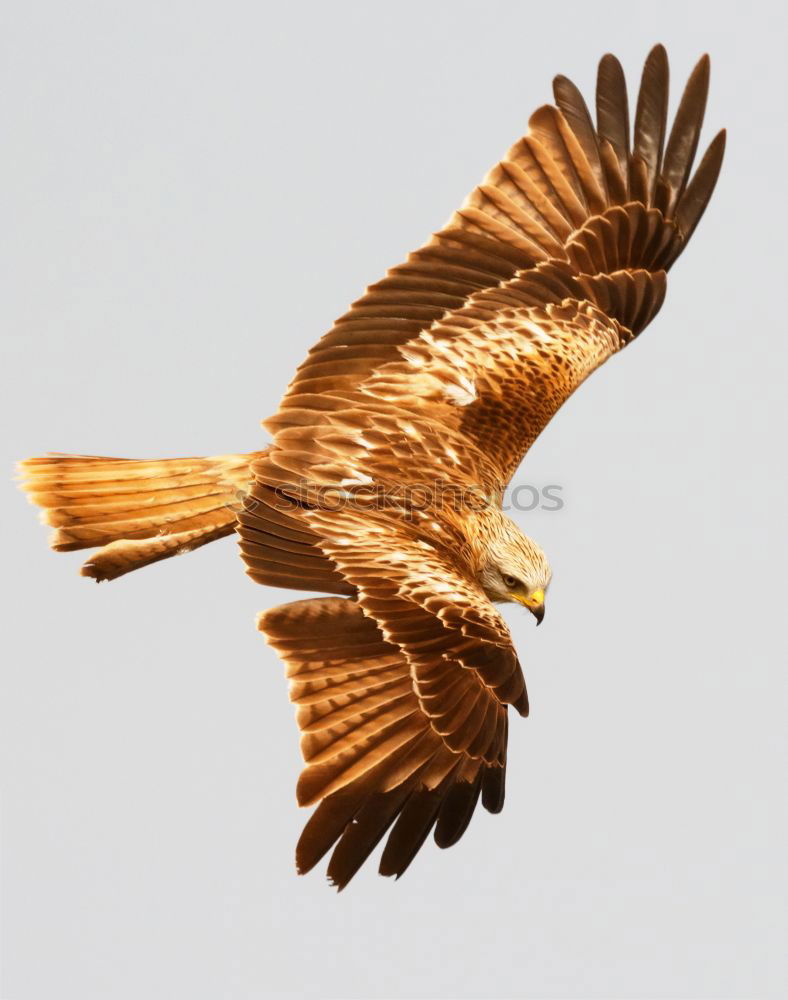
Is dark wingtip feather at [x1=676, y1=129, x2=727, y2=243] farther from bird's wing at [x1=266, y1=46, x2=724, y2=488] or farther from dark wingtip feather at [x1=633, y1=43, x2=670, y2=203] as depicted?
dark wingtip feather at [x1=633, y1=43, x2=670, y2=203]

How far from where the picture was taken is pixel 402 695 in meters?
9.24

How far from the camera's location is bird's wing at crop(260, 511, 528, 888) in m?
9.04

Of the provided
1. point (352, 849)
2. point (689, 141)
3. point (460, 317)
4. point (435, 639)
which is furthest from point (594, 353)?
point (352, 849)

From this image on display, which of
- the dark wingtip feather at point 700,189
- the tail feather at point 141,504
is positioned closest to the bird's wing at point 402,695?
the tail feather at point 141,504

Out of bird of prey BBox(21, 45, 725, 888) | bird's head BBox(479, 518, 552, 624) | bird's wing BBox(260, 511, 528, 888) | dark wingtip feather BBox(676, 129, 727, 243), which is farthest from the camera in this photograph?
dark wingtip feather BBox(676, 129, 727, 243)

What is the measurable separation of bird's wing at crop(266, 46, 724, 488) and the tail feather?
1.48 feet

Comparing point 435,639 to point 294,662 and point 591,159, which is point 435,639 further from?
point 591,159

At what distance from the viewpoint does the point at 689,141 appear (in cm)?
1144

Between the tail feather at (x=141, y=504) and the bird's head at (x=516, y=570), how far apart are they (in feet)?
4.67

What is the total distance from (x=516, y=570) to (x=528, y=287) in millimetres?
2063

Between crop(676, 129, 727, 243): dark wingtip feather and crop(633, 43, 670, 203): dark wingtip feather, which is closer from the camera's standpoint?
crop(633, 43, 670, 203): dark wingtip feather

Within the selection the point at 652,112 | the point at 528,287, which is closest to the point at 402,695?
the point at 528,287

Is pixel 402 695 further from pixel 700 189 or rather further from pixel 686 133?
pixel 686 133

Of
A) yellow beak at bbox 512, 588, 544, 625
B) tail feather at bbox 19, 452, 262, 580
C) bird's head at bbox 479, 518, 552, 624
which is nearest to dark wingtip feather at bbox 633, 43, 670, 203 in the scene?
bird's head at bbox 479, 518, 552, 624
